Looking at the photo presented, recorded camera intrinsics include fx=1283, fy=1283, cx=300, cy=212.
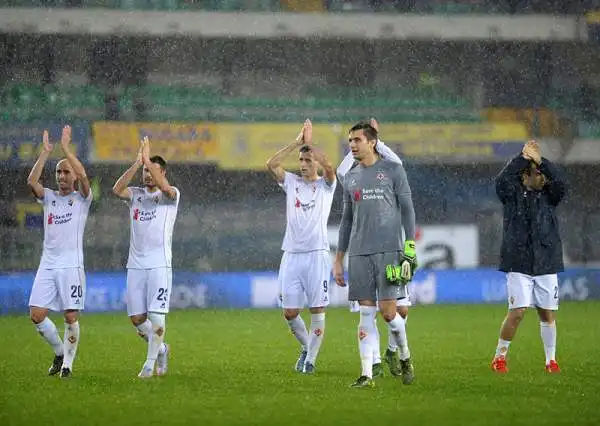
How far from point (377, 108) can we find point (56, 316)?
15.3 meters

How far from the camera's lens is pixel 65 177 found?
12820mm

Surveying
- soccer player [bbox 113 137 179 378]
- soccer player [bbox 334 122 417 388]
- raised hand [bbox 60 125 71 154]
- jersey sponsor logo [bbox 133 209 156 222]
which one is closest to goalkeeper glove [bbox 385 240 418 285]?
soccer player [bbox 334 122 417 388]

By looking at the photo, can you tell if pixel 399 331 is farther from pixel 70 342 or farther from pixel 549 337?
pixel 70 342

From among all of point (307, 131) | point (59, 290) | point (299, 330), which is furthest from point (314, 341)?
point (59, 290)

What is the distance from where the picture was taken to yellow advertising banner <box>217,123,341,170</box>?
33.3m

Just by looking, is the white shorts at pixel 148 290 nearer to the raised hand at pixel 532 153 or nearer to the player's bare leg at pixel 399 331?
the player's bare leg at pixel 399 331

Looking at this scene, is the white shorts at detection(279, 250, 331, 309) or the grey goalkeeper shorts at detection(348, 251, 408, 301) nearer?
the grey goalkeeper shorts at detection(348, 251, 408, 301)

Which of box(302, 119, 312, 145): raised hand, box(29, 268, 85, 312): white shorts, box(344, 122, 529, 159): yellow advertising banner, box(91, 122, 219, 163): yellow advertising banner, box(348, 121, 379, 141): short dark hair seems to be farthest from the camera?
box(344, 122, 529, 159): yellow advertising banner

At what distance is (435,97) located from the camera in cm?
3747

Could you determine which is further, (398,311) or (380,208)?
(398,311)

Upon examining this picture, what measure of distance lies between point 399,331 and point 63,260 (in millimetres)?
3500

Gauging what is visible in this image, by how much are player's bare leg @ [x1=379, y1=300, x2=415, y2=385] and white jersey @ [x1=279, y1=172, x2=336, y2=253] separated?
2.19 m

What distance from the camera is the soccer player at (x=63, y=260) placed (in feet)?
41.1

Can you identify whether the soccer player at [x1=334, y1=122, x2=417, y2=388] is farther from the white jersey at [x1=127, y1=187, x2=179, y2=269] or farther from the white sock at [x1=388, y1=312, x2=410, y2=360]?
the white jersey at [x1=127, y1=187, x2=179, y2=269]
